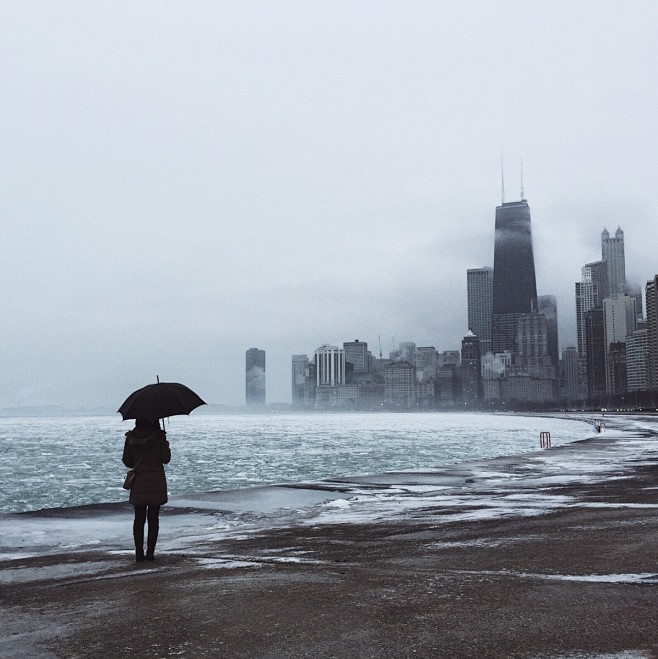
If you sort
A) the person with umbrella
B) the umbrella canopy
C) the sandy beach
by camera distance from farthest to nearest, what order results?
1. the person with umbrella
2. the umbrella canopy
3. the sandy beach

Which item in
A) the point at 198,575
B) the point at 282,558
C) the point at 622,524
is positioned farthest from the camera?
the point at 622,524

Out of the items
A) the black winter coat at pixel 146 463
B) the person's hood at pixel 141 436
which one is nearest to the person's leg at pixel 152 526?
the black winter coat at pixel 146 463

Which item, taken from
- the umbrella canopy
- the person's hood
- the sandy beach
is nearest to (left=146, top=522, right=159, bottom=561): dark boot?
the sandy beach

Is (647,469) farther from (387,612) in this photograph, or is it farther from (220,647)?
(220,647)

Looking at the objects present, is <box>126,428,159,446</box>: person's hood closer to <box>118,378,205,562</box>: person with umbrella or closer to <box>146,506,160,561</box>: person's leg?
<box>118,378,205,562</box>: person with umbrella

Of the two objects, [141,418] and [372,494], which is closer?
[141,418]

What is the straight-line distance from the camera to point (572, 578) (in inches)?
293

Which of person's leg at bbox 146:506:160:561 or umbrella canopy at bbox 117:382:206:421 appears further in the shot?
person's leg at bbox 146:506:160:561

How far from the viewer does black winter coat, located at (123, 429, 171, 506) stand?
9680 mm

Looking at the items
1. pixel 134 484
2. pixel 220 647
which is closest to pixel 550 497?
pixel 134 484

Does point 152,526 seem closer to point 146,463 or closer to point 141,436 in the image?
point 146,463

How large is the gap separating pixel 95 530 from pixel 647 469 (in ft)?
53.8

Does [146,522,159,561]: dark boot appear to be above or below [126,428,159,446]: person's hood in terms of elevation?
below

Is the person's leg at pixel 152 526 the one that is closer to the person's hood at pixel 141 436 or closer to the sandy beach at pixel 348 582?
the sandy beach at pixel 348 582
